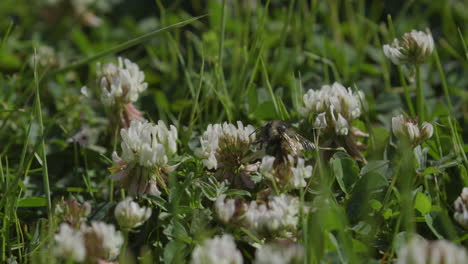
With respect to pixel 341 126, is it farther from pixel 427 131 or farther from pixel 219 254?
pixel 219 254

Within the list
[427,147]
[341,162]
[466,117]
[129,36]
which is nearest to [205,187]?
[341,162]

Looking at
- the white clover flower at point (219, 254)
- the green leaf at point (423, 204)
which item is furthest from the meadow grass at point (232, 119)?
the white clover flower at point (219, 254)

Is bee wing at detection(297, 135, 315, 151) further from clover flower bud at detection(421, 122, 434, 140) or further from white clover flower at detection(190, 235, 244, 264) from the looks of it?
white clover flower at detection(190, 235, 244, 264)

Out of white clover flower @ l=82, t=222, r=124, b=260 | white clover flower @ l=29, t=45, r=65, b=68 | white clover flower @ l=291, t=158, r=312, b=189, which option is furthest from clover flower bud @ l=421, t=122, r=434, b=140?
white clover flower @ l=29, t=45, r=65, b=68

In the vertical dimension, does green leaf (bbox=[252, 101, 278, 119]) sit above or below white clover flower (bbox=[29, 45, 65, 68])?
below

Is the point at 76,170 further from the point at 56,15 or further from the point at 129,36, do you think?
the point at 56,15

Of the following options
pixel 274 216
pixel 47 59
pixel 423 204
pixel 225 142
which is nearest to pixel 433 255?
pixel 274 216
